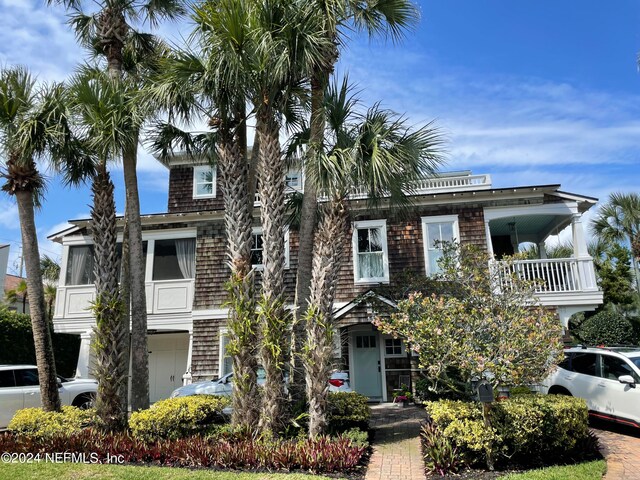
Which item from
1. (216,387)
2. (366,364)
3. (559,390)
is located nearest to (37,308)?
(216,387)

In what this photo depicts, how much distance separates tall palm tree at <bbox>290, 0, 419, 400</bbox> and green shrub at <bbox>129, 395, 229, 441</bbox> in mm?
1923

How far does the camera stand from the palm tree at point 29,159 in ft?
33.1

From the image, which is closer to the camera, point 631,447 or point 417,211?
point 631,447

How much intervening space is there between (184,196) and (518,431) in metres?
15.5

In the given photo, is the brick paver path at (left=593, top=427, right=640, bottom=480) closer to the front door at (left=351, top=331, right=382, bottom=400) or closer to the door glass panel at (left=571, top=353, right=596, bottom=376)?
the door glass panel at (left=571, top=353, right=596, bottom=376)

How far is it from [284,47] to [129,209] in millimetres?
5477

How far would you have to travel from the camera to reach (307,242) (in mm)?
10000

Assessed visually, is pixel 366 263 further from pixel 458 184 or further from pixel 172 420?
pixel 172 420

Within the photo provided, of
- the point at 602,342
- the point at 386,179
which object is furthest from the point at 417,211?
the point at 386,179

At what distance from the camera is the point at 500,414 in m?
7.52

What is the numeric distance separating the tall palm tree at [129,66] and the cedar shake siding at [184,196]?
6681mm

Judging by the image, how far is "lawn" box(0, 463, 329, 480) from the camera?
6.75 metres

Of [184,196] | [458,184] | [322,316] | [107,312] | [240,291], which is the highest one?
[184,196]

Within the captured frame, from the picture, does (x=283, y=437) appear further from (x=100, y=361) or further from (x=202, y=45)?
(x=202, y=45)
